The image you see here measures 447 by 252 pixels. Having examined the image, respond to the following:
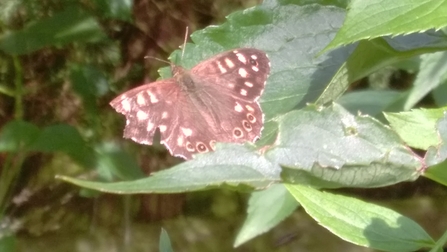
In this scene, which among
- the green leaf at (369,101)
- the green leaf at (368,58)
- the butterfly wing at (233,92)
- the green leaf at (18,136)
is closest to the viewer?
the green leaf at (368,58)

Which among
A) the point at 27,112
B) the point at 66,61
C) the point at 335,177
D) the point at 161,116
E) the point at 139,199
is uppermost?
the point at 335,177

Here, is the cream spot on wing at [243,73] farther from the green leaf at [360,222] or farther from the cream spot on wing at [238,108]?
the green leaf at [360,222]

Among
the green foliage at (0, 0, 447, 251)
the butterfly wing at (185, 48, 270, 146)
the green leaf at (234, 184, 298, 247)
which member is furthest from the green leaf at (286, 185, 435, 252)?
the green leaf at (234, 184, 298, 247)

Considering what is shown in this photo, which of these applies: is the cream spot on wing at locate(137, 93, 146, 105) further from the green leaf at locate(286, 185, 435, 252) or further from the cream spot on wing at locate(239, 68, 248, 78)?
the green leaf at locate(286, 185, 435, 252)

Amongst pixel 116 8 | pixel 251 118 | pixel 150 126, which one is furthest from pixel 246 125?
pixel 116 8

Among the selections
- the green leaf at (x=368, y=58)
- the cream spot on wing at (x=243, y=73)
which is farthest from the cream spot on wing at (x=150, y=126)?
the green leaf at (x=368, y=58)

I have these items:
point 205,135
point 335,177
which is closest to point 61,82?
point 205,135

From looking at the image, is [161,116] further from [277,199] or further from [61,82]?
[61,82]
